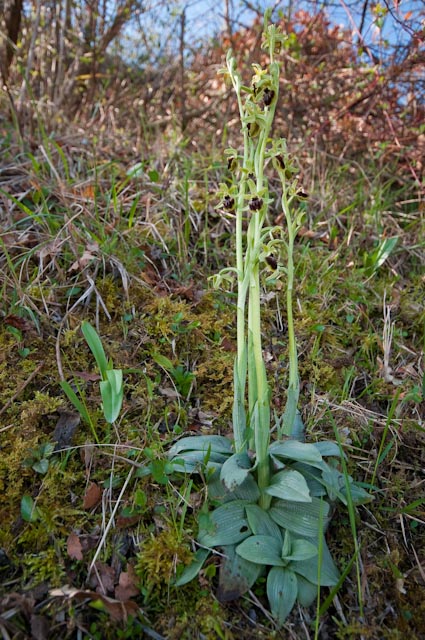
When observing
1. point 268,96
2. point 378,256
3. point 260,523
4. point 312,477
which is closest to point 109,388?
point 260,523

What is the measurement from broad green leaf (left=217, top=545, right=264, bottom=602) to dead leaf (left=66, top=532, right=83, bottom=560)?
503mm

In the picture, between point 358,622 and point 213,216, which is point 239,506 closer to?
point 358,622

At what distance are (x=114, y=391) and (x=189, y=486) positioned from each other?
0.47m

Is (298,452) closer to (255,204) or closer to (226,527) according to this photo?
(226,527)

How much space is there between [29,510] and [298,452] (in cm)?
101

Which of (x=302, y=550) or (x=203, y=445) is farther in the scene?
(x=203, y=445)

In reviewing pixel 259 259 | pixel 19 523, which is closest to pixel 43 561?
pixel 19 523

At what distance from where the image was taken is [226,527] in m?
1.61

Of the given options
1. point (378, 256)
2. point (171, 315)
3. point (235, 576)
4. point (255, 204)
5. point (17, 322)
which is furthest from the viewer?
point (378, 256)

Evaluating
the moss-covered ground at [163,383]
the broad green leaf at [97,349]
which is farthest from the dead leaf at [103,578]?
the broad green leaf at [97,349]

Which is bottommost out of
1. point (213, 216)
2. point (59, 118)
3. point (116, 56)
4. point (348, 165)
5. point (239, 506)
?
point (239, 506)

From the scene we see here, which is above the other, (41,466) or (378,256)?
(378,256)

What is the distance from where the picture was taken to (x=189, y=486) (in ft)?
5.61

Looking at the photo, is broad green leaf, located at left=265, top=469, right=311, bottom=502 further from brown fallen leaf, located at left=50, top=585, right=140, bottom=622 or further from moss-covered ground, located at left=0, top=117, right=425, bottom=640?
brown fallen leaf, located at left=50, top=585, right=140, bottom=622
